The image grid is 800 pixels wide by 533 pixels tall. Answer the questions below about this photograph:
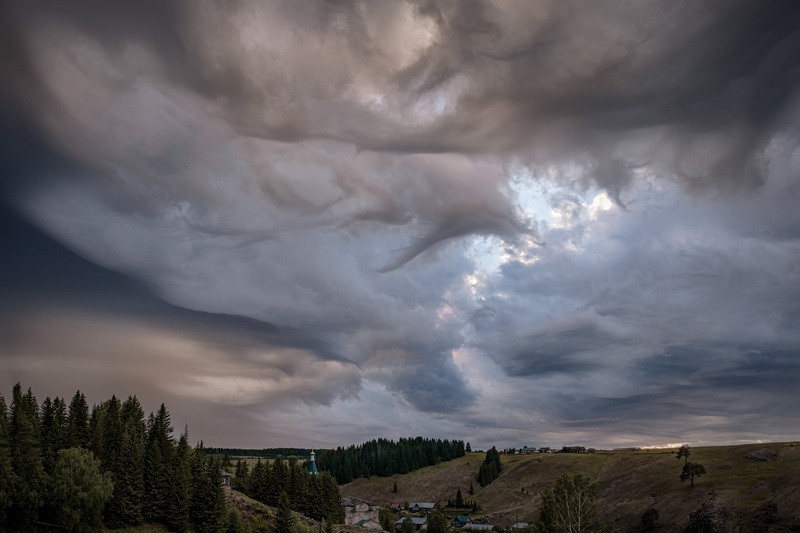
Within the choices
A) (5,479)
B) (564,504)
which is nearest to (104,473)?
(5,479)

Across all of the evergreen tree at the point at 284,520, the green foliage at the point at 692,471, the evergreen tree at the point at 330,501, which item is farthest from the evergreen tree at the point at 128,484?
the green foliage at the point at 692,471

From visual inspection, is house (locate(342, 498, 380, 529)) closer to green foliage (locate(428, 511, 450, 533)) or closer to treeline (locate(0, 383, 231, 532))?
green foliage (locate(428, 511, 450, 533))

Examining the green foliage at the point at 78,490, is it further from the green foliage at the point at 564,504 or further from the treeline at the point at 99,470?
A: the green foliage at the point at 564,504

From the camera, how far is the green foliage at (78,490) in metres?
97.7

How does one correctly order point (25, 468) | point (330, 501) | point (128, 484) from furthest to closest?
point (330, 501) < point (128, 484) < point (25, 468)

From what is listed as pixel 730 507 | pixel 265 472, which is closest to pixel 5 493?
pixel 265 472

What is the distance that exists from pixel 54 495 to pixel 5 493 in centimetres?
769

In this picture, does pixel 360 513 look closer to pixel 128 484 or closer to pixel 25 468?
pixel 128 484

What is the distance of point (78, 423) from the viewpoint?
12744cm

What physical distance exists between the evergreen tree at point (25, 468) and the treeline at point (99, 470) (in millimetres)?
144

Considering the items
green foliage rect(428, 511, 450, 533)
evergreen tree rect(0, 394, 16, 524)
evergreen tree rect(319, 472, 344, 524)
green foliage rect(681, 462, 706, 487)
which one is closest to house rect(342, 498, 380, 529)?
evergreen tree rect(319, 472, 344, 524)

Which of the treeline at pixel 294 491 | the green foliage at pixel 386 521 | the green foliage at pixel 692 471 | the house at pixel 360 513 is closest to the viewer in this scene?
the treeline at pixel 294 491

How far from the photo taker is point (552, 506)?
10612cm

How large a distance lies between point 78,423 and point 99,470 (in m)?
17.2
